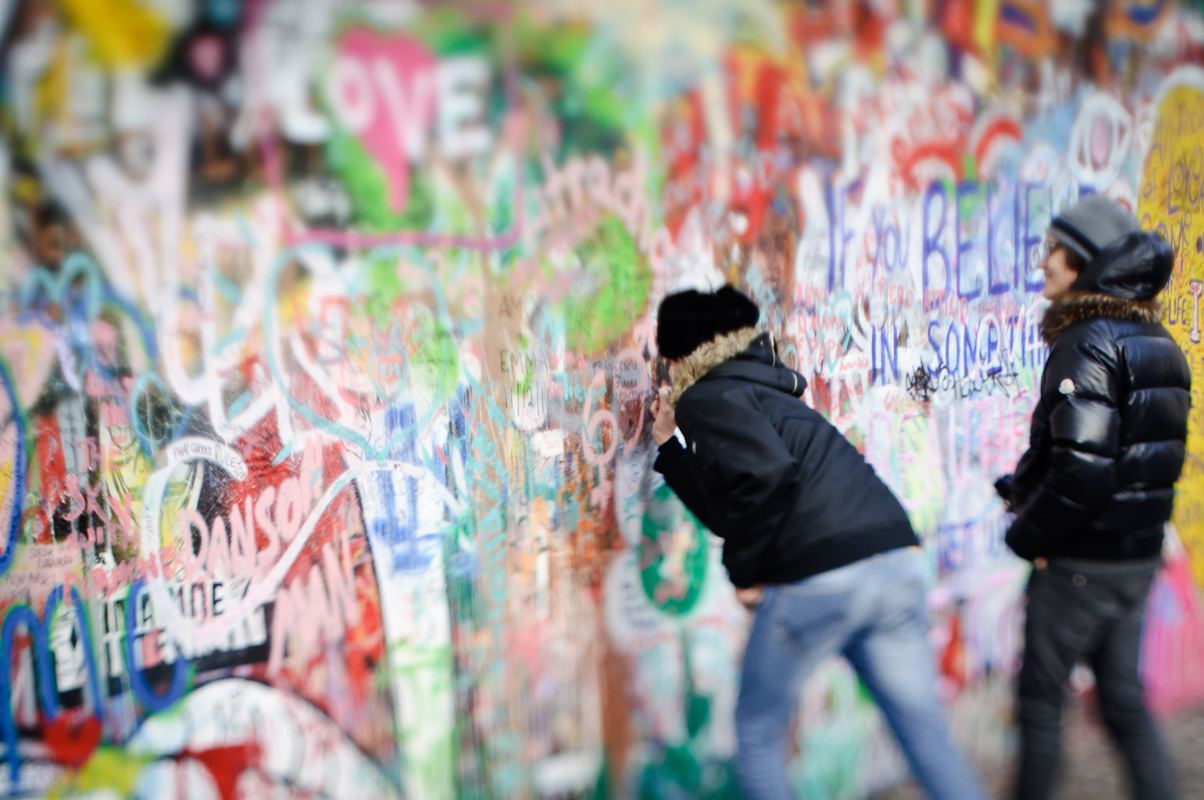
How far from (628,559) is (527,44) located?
64.5 inches

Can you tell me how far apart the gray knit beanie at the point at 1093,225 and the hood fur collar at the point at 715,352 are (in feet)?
3.52

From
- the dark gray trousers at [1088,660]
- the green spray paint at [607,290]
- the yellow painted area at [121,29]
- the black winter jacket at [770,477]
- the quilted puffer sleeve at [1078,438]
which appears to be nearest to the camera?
the yellow painted area at [121,29]

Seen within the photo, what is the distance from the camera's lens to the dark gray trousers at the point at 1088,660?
2.54 m

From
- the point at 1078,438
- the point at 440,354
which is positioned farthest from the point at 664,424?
the point at 1078,438

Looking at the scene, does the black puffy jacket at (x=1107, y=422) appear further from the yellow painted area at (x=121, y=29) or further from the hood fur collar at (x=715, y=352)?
the yellow painted area at (x=121, y=29)

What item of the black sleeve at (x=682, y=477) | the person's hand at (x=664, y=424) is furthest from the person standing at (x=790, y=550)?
the person's hand at (x=664, y=424)

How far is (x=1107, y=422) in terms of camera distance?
2.44 metres

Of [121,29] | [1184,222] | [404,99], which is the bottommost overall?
[1184,222]

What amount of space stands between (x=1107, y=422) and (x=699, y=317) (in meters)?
1.19

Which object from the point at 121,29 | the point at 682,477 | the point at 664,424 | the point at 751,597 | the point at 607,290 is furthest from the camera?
the point at 607,290

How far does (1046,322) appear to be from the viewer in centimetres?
266

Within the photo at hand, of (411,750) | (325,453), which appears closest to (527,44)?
(325,453)

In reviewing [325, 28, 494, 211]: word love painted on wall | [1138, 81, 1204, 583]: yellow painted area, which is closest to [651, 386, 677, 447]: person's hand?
[325, 28, 494, 211]: word love painted on wall

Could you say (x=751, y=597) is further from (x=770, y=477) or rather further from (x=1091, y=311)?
(x=1091, y=311)
